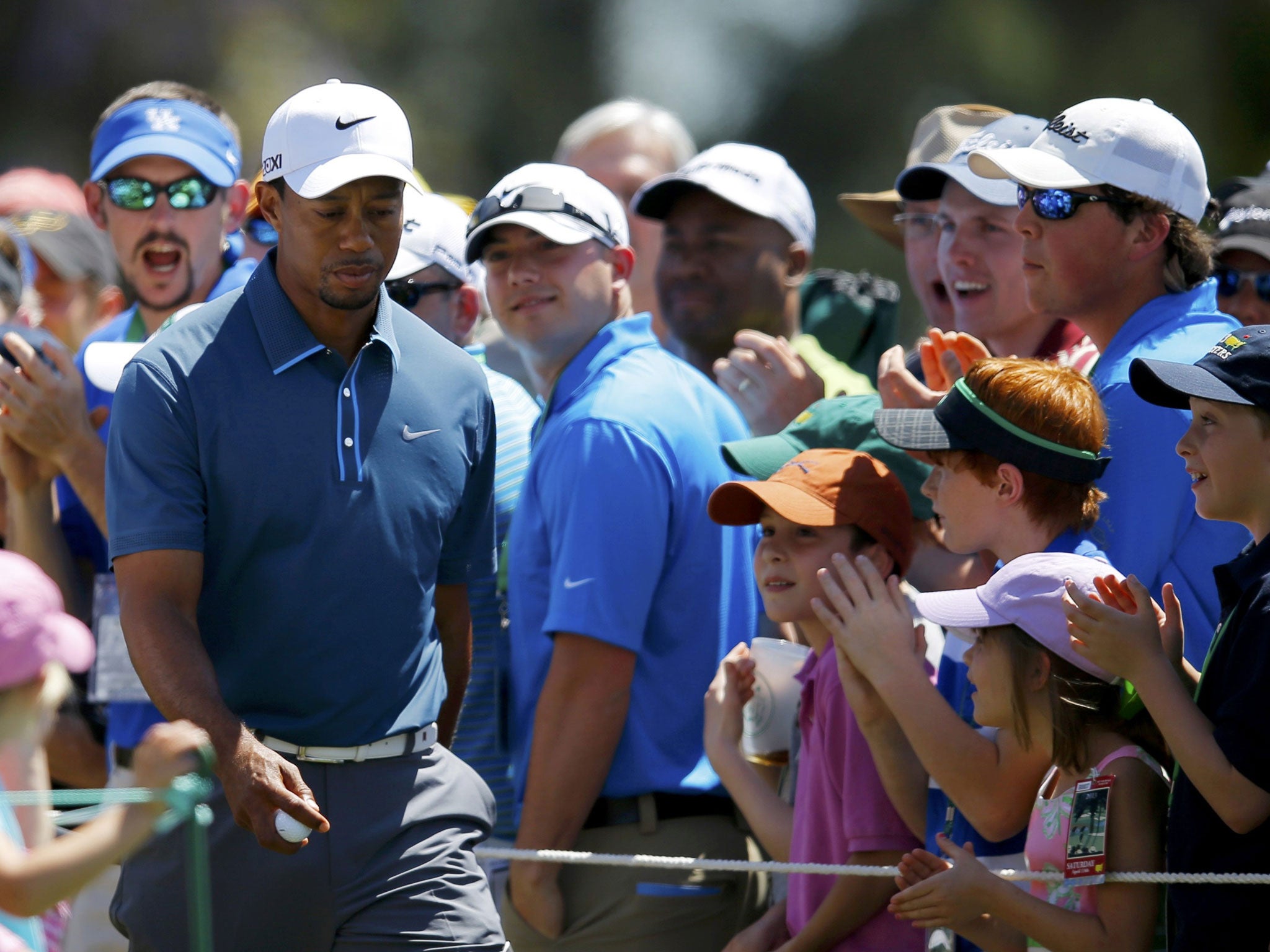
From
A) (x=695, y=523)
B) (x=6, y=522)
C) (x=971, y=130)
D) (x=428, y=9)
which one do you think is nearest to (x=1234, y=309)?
(x=971, y=130)

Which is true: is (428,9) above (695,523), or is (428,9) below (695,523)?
above

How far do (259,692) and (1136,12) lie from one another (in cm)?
1206

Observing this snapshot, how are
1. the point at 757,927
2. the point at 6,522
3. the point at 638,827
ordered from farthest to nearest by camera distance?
the point at 6,522 → the point at 638,827 → the point at 757,927

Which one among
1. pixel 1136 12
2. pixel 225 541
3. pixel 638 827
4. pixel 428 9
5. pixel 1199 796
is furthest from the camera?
pixel 428 9

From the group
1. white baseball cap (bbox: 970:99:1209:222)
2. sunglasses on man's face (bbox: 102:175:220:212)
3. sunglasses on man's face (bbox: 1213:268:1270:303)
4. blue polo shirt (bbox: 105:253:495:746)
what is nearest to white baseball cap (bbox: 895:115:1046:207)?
white baseball cap (bbox: 970:99:1209:222)

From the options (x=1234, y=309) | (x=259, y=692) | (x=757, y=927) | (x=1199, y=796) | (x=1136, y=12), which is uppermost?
(x=1136, y=12)

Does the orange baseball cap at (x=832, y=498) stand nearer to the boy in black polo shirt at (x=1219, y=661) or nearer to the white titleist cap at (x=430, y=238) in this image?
the boy in black polo shirt at (x=1219, y=661)

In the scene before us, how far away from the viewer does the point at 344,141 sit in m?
3.54

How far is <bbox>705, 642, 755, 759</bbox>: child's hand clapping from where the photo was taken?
13.9 feet

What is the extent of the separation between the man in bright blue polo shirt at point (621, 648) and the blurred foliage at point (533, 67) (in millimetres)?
9831

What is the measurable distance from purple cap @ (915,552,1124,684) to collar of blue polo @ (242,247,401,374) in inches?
54.5

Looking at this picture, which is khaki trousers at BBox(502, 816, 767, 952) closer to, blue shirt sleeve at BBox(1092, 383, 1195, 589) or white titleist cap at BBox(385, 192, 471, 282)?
blue shirt sleeve at BBox(1092, 383, 1195, 589)

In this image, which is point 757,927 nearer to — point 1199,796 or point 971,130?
point 1199,796

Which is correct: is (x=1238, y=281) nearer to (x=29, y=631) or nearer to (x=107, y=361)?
(x=107, y=361)
